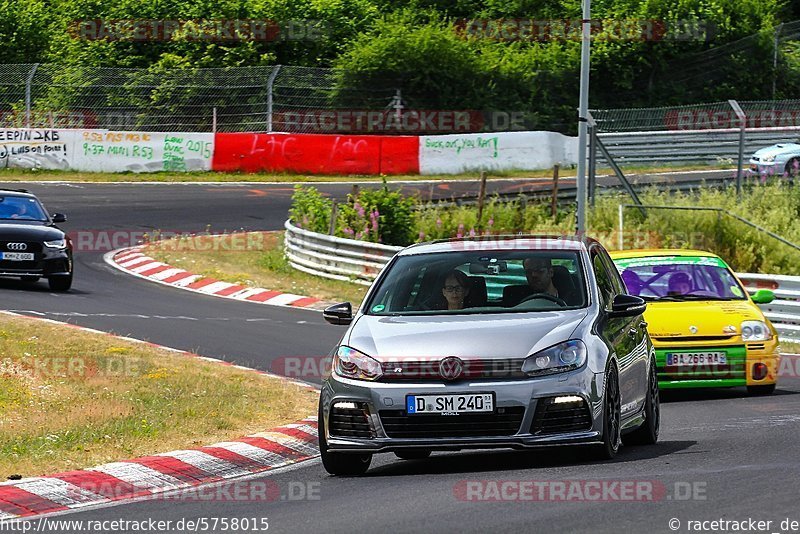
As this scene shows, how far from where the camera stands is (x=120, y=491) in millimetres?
9164

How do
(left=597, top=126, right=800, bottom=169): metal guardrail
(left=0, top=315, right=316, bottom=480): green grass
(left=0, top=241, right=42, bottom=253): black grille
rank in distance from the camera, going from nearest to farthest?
(left=0, top=315, right=316, bottom=480): green grass < (left=0, top=241, right=42, bottom=253): black grille < (left=597, top=126, right=800, bottom=169): metal guardrail

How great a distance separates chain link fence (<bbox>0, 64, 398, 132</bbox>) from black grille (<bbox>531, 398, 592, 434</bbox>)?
1289 inches

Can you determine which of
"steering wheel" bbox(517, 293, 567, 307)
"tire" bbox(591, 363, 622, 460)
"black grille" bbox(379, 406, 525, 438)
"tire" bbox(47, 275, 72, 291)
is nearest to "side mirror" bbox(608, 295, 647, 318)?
"steering wheel" bbox(517, 293, 567, 307)

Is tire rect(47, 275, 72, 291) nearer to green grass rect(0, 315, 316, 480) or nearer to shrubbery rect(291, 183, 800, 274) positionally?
green grass rect(0, 315, 316, 480)

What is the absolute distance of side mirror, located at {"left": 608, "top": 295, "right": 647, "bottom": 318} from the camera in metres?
10.1

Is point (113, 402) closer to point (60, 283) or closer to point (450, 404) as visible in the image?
point (450, 404)

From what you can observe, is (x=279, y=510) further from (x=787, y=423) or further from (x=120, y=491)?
(x=787, y=423)

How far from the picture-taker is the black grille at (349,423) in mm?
9344

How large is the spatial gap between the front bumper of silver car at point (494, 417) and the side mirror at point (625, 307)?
864mm

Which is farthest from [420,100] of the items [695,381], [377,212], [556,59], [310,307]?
[695,381]

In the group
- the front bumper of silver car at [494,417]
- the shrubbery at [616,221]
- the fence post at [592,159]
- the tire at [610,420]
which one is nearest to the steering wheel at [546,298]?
the tire at [610,420]

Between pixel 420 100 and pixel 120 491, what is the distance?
126ft

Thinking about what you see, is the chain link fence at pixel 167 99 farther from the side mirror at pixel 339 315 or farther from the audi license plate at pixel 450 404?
the audi license plate at pixel 450 404

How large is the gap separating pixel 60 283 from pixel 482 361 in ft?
50.2
